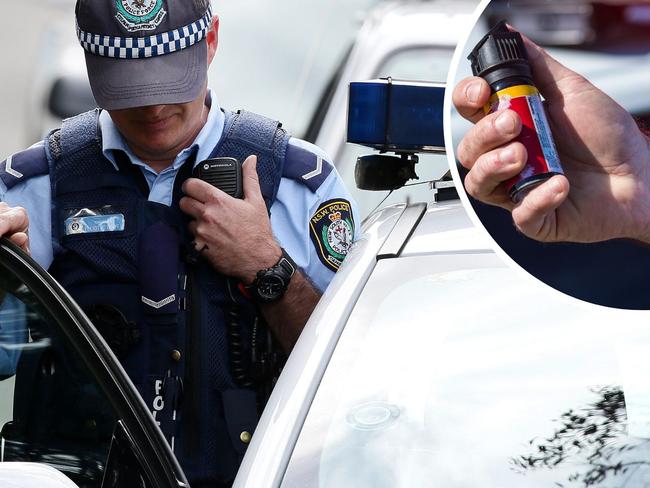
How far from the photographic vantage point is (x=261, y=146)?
2.54 meters

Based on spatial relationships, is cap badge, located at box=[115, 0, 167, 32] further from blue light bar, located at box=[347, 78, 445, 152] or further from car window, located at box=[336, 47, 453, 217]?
car window, located at box=[336, 47, 453, 217]

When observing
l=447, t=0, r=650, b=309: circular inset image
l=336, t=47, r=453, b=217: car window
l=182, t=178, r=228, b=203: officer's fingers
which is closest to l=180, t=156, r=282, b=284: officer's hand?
l=182, t=178, r=228, b=203: officer's fingers

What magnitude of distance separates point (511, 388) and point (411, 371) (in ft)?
0.50

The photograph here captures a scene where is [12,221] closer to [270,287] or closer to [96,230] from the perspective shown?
[96,230]

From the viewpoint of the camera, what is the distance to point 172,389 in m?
2.31

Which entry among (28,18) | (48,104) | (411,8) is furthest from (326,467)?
(28,18)

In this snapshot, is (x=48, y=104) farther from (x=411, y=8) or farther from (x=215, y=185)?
(x=215, y=185)

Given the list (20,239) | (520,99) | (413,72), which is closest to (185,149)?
(20,239)

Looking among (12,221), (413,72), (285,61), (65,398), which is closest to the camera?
(65,398)

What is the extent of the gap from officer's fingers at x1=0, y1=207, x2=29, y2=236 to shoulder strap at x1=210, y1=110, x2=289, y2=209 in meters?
0.51

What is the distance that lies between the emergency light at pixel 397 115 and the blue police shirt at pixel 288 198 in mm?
343

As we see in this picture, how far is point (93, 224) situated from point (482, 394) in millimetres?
1039

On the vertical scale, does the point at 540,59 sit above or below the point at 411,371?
above

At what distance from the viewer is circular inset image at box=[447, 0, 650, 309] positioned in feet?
4.17
